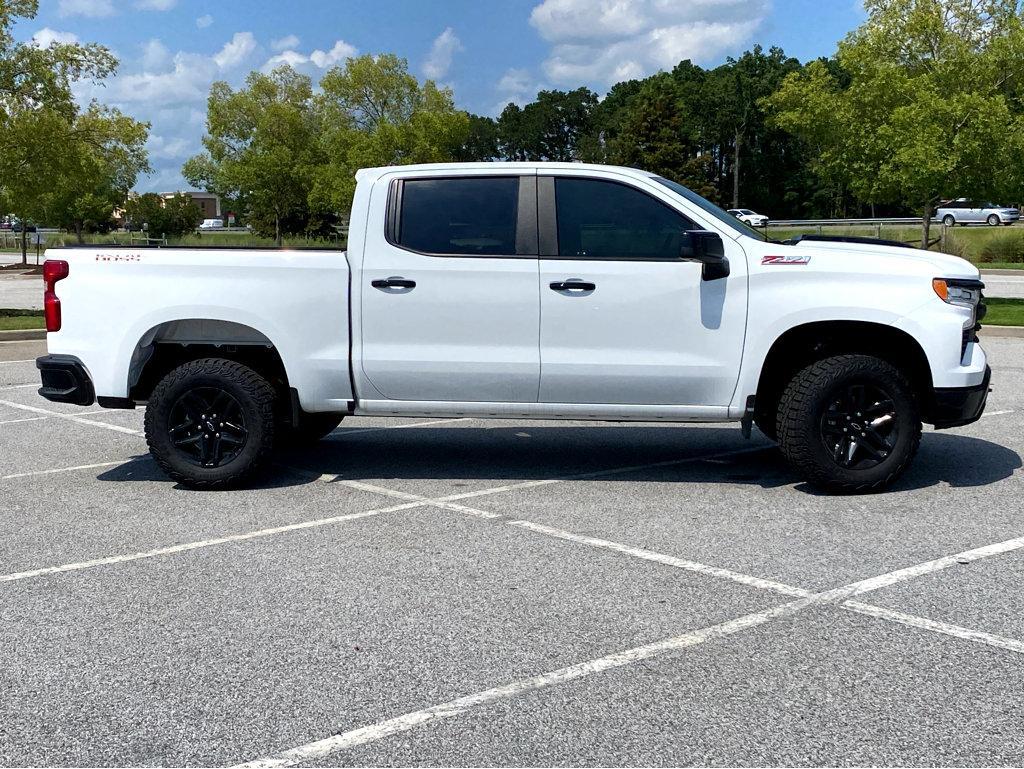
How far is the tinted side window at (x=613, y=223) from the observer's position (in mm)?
7043

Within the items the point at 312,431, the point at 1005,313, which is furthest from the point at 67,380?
the point at 1005,313

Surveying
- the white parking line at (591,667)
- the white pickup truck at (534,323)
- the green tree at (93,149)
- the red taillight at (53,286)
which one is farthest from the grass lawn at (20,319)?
the white parking line at (591,667)

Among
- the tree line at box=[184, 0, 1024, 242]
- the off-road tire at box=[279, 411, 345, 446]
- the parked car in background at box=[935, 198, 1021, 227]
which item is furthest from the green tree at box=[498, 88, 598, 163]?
the off-road tire at box=[279, 411, 345, 446]

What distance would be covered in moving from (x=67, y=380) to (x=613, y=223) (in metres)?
3.62

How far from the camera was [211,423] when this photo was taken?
7.33m

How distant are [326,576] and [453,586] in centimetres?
63

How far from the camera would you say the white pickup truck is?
691 cm

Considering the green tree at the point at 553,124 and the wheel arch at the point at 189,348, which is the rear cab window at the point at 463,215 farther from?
the green tree at the point at 553,124

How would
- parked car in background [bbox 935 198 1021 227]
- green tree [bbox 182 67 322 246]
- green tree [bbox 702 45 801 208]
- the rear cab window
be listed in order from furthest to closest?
1. green tree [bbox 702 45 801 208]
2. green tree [bbox 182 67 322 246]
3. parked car in background [bbox 935 198 1021 227]
4. the rear cab window

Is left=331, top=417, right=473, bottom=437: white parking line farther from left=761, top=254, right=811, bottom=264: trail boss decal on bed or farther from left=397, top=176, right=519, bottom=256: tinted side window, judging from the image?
left=761, top=254, right=811, bottom=264: trail boss decal on bed

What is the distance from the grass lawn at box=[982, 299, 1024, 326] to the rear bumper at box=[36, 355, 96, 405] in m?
14.3

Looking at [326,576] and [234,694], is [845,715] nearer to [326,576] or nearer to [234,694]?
[234,694]

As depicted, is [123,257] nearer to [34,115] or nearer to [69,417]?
[69,417]

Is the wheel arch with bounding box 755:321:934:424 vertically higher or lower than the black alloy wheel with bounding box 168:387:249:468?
higher
